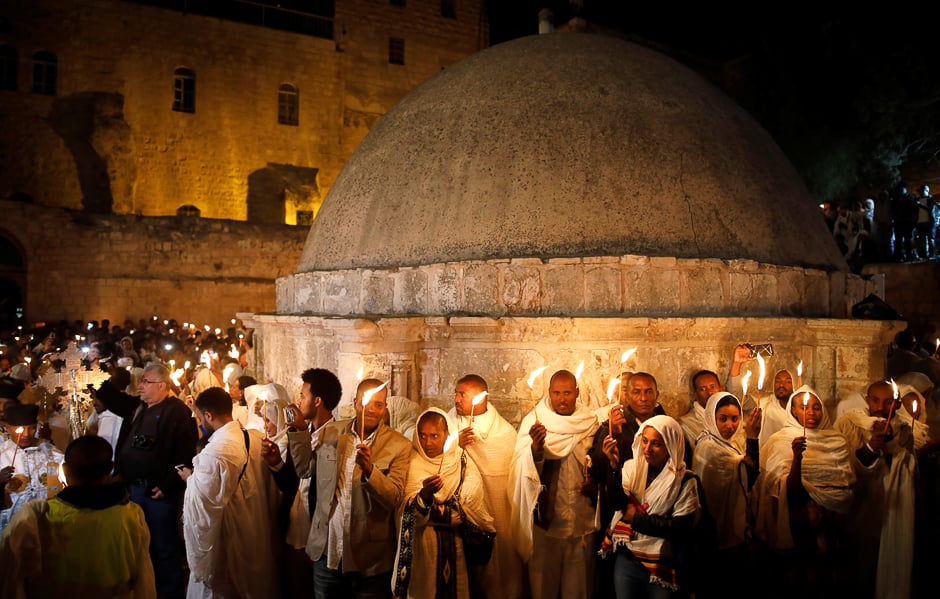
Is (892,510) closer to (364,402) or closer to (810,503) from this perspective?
(810,503)

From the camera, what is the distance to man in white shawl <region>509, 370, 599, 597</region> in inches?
163

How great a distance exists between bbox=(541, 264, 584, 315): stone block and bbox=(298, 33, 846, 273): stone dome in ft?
0.92

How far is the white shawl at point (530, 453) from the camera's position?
13.1 feet

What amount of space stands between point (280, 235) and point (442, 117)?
1466 centimetres

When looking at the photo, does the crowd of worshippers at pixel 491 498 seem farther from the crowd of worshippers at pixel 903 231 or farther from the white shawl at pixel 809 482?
the crowd of worshippers at pixel 903 231

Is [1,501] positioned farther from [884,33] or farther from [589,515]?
[884,33]

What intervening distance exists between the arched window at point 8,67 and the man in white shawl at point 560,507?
29293mm

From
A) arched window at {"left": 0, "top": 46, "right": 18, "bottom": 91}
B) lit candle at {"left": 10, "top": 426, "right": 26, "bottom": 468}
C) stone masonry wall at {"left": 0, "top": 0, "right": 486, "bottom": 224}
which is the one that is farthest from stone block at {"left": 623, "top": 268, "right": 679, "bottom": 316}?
arched window at {"left": 0, "top": 46, "right": 18, "bottom": 91}

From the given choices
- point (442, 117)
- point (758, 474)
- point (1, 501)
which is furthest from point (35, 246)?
point (758, 474)

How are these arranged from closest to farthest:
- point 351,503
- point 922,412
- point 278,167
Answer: point 351,503 < point 922,412 < point 278,167

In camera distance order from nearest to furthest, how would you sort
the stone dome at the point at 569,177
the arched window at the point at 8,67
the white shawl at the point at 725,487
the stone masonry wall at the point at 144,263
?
the white shawl at the point at 725,487
the stone dome at the point at 569,177
the stone masonry wall at the point at 144,263
the arched window at the point at 8,67

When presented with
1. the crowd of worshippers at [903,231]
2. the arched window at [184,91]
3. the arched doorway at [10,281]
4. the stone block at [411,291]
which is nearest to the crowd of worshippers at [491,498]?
the stone block at [411,291]

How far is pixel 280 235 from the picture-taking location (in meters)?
20.9

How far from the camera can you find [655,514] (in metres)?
3.45
